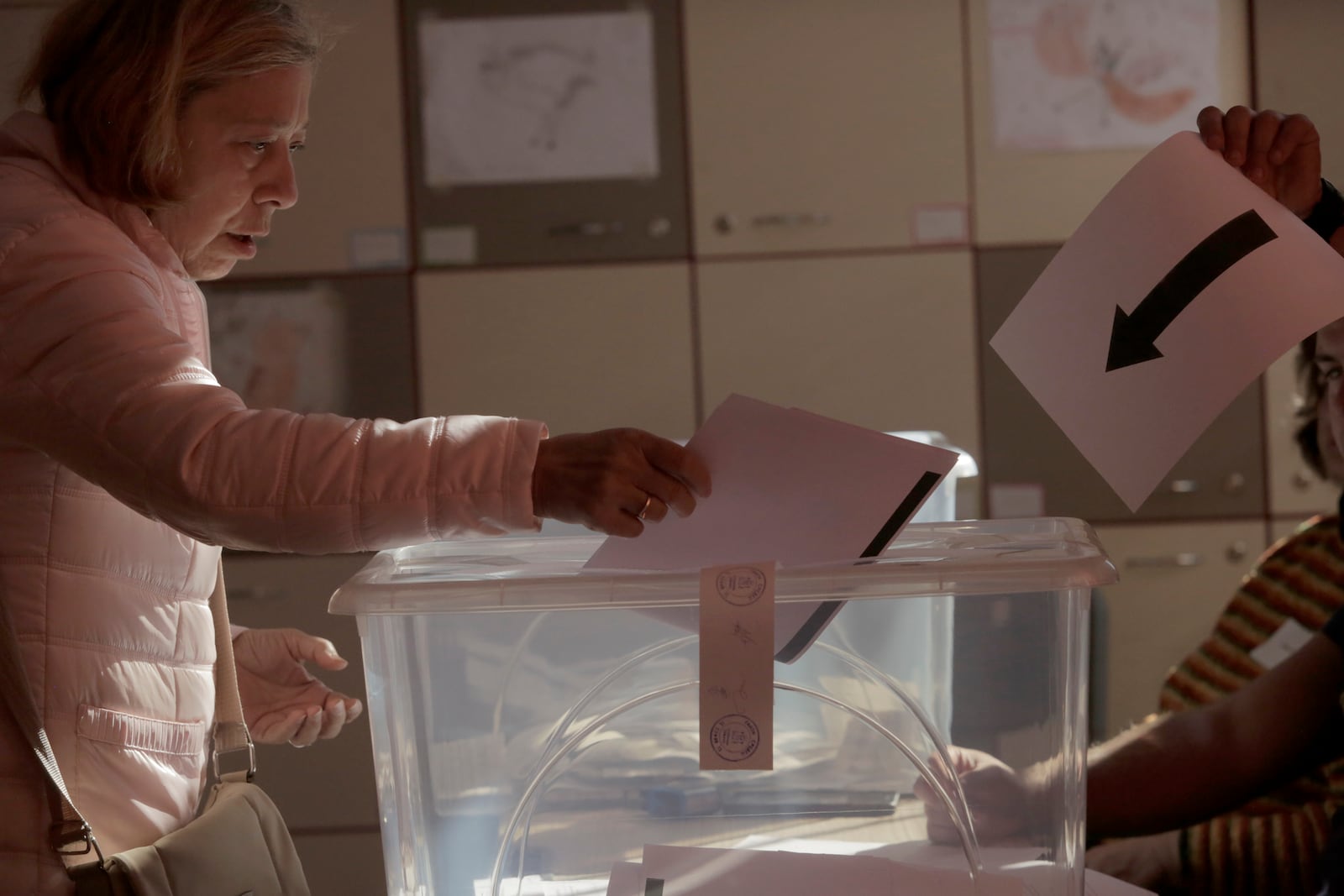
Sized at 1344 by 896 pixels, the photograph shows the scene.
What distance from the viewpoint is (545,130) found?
7.70ft

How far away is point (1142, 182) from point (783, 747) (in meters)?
0.38

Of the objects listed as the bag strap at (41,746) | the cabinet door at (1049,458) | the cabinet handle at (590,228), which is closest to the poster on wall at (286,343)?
the cabinet handle at (590,228)

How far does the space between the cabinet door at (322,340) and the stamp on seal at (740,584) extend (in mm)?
1853

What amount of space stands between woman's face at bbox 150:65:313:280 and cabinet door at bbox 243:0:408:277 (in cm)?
155

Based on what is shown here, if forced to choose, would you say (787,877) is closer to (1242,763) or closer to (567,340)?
(1242,763)

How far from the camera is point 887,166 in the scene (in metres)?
2.35

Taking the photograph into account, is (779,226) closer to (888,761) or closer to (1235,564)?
(1235,564)

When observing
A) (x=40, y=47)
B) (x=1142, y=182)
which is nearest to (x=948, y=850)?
(x=1142, y=182)

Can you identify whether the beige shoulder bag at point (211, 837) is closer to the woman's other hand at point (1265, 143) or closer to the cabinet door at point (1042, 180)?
the woman's other hand at point (1265, 143)

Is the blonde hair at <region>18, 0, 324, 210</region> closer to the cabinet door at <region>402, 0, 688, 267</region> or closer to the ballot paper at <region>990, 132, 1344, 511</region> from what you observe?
the ballot paper at <region>990, 132, 1344, 511</region>

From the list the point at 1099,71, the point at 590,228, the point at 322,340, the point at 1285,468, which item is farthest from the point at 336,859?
the point at 1099,71

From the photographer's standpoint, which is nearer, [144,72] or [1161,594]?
[144,72]

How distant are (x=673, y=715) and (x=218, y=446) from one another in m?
0.30

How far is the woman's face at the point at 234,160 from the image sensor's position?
0.76m
